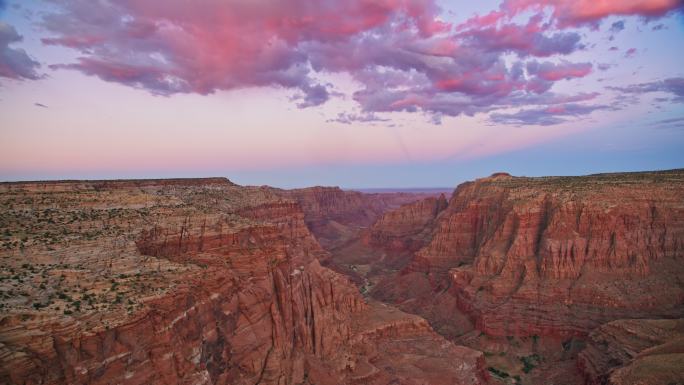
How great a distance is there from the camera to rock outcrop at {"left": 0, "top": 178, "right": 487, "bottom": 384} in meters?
21.9

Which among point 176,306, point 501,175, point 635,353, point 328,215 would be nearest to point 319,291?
point 176,306

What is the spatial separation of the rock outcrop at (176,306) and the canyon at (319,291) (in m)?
0.13

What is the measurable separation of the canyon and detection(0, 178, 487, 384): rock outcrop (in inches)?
5.0

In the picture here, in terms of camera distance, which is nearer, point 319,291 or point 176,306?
point 176,306

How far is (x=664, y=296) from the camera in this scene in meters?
56.5

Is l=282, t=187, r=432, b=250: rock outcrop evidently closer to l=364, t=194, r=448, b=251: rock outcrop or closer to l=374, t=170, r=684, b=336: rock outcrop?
l=364, t=194, r=448, b=251: rock outcrop

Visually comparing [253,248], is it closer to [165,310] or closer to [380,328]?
[165,310]

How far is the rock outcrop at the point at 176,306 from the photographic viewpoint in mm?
21875

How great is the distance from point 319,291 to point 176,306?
22427 millimetres

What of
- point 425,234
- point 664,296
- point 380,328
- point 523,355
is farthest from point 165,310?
point 425,234

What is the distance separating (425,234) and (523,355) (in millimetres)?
55868

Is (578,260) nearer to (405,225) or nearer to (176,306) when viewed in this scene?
(176,306)

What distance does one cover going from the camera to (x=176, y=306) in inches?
1076

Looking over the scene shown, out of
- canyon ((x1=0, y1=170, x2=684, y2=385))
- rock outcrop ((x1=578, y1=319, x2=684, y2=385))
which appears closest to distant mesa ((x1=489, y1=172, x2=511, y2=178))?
canyon ((x1=0, y1=170, x2=684, y2=385))
